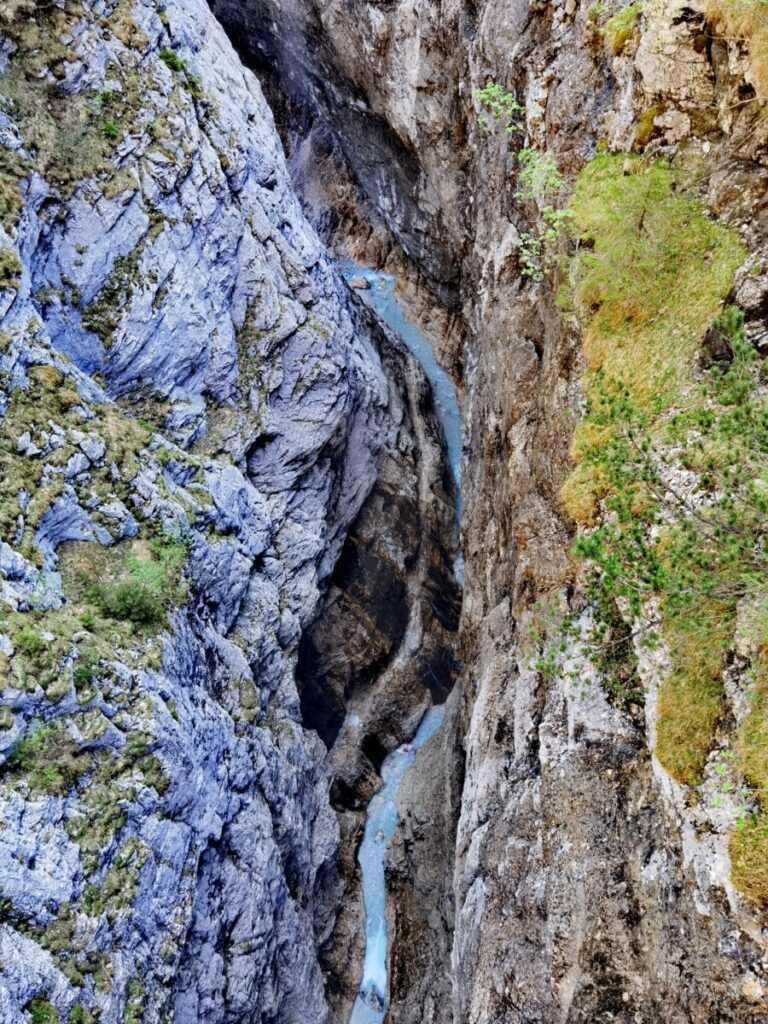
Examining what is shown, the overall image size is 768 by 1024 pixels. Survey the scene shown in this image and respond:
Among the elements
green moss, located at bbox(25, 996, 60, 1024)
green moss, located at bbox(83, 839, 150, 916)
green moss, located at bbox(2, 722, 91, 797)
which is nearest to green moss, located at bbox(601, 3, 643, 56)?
green moss, located at bbox(2, 722, 91, 797)

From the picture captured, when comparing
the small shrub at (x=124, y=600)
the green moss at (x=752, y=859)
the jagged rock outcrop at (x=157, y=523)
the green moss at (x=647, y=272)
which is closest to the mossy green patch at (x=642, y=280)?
the green moss at (x=647, y=272)

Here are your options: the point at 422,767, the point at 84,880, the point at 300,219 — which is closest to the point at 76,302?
the point at 300,219

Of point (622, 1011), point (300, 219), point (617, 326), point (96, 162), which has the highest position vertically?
point (300, 219)

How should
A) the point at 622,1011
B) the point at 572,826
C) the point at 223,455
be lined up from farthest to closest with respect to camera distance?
the point at 223,455 < the point at 572,826 < the point at 622,1011

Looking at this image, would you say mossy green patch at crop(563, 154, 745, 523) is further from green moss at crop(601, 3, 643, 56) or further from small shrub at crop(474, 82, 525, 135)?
small shrub at crop(474, 82, 525, 135)

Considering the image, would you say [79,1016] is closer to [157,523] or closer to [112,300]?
[157,523]

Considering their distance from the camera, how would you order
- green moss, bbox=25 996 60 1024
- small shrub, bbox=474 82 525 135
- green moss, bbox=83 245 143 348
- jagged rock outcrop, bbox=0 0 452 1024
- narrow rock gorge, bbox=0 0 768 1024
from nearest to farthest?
narrow rock gorge, bbox=0 0 768 1024, green moss, bbox=25 996 60 1024, jagged rock outcrop, bbox=0 0 452 1024, green moss, bbox=83 245 143 348, small shrub, bbox=474 82 525 135

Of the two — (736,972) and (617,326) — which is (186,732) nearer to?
(736,972)
